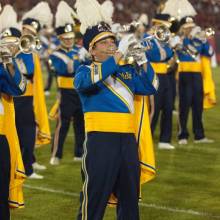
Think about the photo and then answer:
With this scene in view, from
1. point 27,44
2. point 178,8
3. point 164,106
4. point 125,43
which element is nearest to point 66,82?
point 164,106

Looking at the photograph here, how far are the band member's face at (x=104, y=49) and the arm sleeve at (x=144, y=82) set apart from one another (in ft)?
0.79

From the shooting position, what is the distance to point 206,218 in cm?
723

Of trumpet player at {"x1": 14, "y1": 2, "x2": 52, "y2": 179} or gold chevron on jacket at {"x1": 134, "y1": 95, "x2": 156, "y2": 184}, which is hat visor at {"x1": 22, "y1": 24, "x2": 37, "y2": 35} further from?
gold chevron on jacket at {"x1": 134, "y1": 95, "x2": 156, "y2": 184}

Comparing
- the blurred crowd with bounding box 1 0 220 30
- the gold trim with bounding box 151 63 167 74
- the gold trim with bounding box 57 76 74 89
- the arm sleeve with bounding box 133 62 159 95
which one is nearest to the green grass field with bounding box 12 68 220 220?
the gold trim with bounding box 57 76 74 89

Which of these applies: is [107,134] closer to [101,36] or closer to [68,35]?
[101,36]

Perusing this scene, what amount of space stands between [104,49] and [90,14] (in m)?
0.33

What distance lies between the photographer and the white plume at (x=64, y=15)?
10.4 meters

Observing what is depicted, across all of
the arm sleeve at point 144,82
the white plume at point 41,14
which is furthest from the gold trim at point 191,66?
the arm sleeve at point 144,82

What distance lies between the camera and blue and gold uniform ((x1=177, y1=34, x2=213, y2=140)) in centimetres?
1149

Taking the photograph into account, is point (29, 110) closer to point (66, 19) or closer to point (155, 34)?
point (66, 19)

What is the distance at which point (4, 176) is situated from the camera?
18.8ft

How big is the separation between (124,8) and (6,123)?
3551 cm

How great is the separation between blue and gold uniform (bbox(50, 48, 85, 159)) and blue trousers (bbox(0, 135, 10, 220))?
4.38 m

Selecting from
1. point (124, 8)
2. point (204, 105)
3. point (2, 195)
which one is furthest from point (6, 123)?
point (124, 8)
